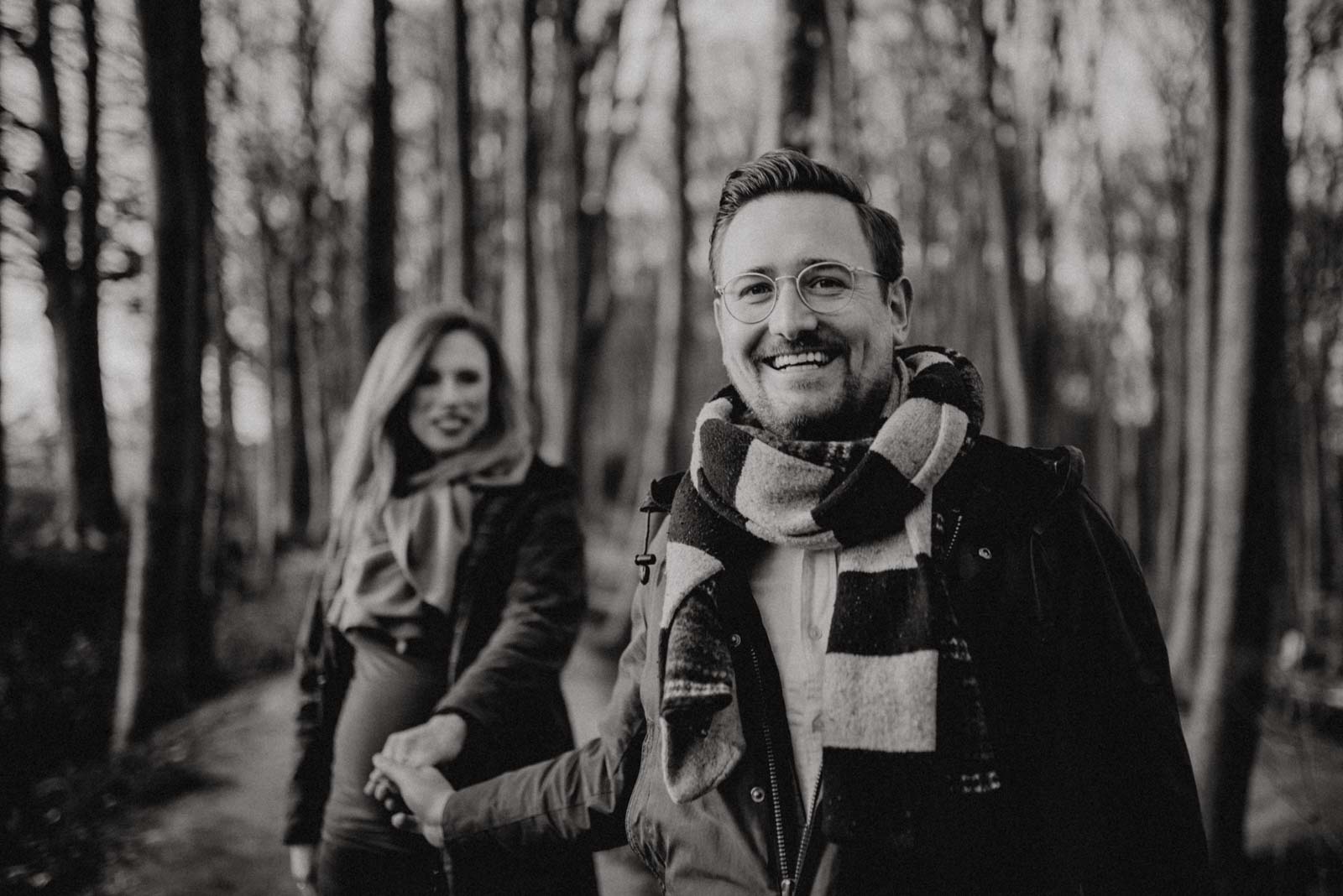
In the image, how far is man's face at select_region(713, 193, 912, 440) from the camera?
5.20 feet

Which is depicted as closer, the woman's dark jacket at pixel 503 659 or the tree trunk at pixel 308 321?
the woman's dark jacket at pixel 503 659

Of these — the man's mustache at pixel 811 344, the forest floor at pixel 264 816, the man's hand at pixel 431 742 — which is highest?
the man's mustache at pixel 811 344

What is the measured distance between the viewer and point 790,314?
1.58 metres

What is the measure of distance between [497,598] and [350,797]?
25.9 inches

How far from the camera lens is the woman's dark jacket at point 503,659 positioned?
2.22 m

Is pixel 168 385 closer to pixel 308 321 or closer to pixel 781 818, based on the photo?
pixel 781 818

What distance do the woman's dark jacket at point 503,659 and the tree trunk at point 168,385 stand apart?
4.54 m

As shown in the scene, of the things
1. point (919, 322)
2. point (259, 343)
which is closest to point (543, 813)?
point (919, 322)

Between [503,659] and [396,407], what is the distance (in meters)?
0.97

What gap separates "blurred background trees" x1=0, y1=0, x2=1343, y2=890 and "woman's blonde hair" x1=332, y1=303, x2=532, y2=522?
154 centimetres

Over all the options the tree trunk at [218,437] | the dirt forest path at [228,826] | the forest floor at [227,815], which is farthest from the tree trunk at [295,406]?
the dirt forest path at [228,826]

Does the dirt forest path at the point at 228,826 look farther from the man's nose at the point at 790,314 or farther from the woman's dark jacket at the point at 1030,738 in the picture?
the man's nose at the point at 790,314

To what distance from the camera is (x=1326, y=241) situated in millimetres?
7297

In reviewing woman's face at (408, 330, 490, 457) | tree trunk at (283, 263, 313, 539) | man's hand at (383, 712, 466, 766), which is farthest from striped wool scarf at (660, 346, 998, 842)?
tree trunk at (283, 263, 313, 539)
